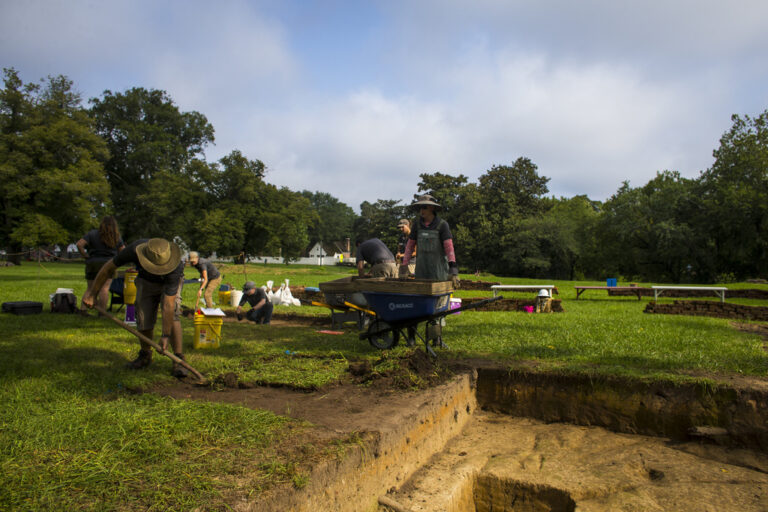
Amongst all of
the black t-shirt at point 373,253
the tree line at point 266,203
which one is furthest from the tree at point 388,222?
the black t-shirt at point 373,253

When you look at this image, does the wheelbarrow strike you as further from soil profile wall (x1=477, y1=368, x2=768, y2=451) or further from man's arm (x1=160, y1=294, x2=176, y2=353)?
man's arm (x1=160, y1=294, x2=176, y2=353)

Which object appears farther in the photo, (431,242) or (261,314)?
(261,314)

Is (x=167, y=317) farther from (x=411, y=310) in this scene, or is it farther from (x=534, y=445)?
(x=534, y=445)

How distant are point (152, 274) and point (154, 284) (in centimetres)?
12

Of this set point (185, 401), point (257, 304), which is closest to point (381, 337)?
point (185, 401)

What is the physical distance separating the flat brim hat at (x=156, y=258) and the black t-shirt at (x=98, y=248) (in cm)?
341

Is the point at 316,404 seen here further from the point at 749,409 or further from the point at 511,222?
the point at 511,222

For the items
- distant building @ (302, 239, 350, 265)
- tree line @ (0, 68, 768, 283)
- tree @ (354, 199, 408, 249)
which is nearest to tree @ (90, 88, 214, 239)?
tree line @ (0, 68, 768, 283)

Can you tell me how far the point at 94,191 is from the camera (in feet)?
82.5

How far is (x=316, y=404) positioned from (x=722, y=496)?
2955 mm

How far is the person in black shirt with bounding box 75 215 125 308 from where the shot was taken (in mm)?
7250

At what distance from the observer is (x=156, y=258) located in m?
4.68

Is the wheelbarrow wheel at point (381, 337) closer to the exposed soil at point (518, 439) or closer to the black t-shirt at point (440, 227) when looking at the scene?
the exposed soil at point (518, 439)

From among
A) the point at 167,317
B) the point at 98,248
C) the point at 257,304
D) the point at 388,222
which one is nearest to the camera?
the point at 167,317
